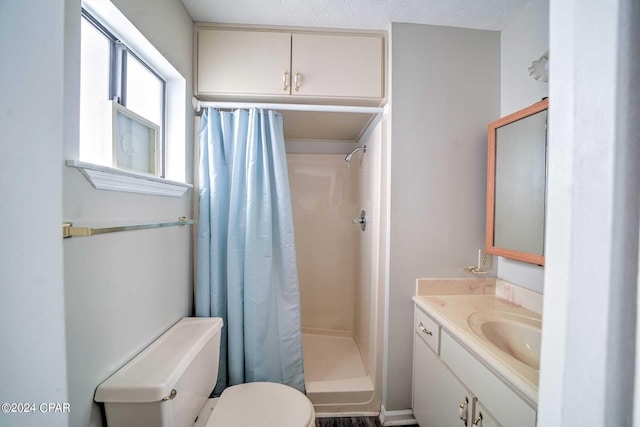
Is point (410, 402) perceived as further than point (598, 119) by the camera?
Yes

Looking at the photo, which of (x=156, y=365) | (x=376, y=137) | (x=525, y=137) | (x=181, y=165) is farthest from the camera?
(x=376, y=137)

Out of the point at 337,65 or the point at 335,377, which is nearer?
the point at 337,65

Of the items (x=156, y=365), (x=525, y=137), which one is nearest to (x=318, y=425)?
(x=156, y=365)

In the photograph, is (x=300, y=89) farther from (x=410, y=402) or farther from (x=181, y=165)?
(x=410, y=402)

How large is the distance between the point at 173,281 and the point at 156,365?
41cm

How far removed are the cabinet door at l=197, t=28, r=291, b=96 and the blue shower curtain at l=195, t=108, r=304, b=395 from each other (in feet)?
0.44

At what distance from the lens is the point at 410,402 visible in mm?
1411

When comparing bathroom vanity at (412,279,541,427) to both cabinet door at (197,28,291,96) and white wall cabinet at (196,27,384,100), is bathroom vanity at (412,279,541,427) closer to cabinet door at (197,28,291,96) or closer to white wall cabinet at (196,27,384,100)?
white wall cabinet at (196,27,384,100)

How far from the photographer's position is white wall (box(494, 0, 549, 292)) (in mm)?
1178

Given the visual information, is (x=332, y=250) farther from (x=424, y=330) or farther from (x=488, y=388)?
(x=488, y=388)

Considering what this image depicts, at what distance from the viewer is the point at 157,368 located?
0.87m

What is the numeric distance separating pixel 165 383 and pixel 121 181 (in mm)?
705

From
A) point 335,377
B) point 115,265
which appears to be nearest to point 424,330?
point 335,377

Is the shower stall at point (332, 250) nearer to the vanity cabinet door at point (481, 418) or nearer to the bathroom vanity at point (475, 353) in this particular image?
the bathroom vanity at point (475, 353)
